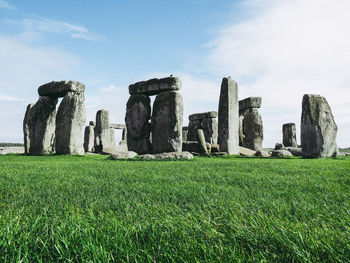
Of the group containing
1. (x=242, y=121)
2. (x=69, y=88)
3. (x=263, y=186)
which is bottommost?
(x=263, y=186)

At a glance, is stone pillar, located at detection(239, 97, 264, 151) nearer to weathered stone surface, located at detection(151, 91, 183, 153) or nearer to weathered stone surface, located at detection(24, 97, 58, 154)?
weathered stone surface, located at detection(151, 91, 183, 153)

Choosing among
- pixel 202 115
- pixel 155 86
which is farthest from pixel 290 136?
pixel 155 86

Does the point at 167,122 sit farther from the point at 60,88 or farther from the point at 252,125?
the point at 252,125

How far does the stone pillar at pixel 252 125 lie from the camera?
16.0m

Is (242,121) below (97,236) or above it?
above

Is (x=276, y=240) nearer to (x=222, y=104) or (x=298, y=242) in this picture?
(x=298, y=242)

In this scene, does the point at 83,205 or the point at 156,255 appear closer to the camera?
the point at 156,255

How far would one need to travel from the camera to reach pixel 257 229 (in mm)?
1255

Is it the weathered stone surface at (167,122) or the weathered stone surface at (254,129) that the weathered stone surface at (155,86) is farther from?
the weathered stone surface at (254,129)

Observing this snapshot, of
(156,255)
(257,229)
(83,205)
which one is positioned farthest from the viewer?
(83,205)

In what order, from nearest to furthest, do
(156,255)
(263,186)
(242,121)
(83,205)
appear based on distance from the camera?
(156,255)
(83,205)
(263,186)
(242,121)

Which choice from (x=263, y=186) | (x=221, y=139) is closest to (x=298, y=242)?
(x=263, y=186)

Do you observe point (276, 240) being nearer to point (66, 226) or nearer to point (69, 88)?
point (66, 226)

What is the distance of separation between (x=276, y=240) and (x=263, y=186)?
5.31 feet
